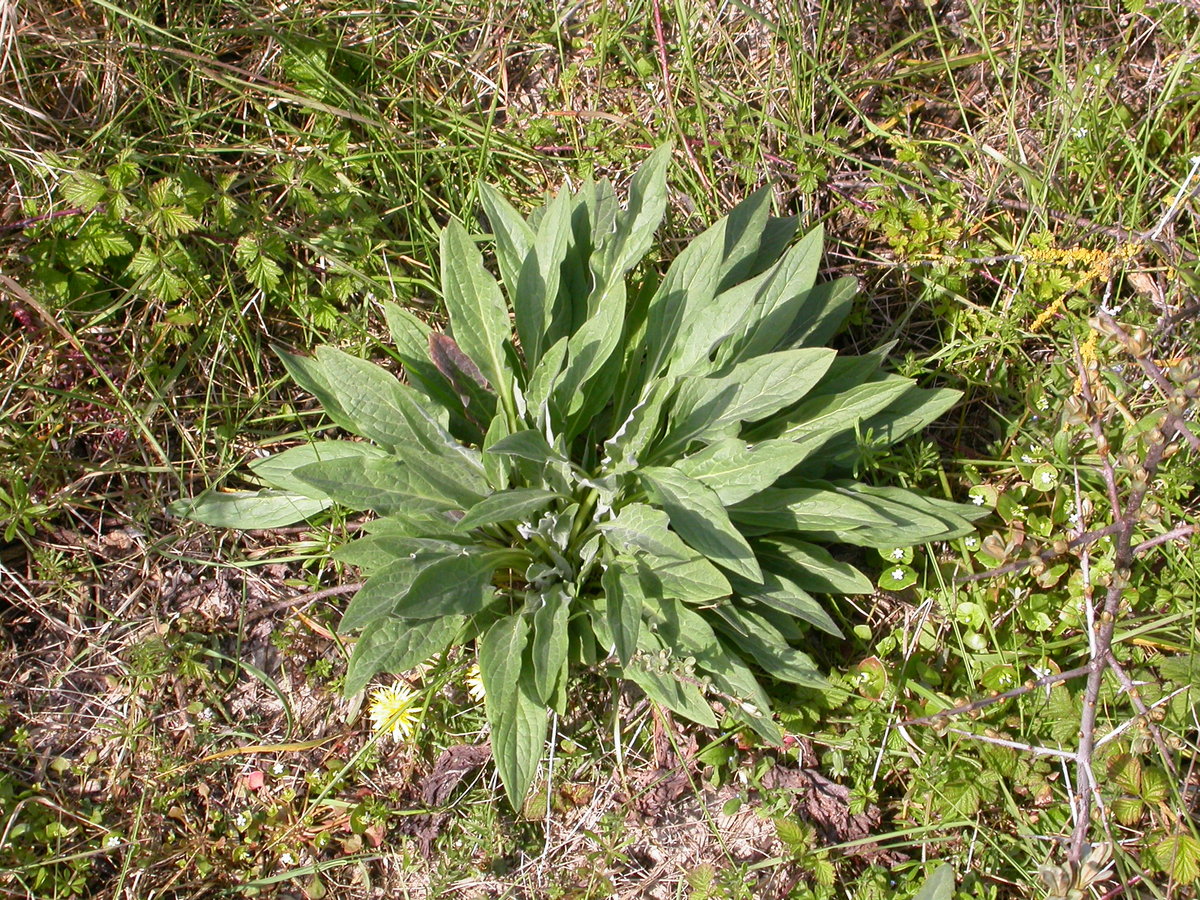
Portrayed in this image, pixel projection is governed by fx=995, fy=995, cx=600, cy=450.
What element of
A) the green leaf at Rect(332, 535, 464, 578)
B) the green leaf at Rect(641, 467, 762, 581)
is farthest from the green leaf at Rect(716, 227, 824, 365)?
the green leaf at Rect(332, 535, 464, 578)

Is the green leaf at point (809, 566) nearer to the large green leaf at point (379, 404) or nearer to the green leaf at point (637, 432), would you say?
the green leaf at point (637, 432)

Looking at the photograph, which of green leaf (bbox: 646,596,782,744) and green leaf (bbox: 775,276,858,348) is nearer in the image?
green leaf (bbox: 646,596,782,744)

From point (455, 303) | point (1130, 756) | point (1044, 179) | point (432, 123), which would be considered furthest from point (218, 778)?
point (1044, 179)

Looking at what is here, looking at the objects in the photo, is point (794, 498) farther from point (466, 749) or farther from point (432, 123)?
point (432, 123)

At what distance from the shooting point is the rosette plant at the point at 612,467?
266cm

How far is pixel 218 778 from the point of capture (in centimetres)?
329

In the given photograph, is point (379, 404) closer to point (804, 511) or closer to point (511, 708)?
point (511, 708)

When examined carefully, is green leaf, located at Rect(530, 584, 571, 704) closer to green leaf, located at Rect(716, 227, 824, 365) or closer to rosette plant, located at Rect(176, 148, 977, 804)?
rosette plant, located at Rect(176, 148, 977, 804)

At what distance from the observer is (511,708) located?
2793 millimetres

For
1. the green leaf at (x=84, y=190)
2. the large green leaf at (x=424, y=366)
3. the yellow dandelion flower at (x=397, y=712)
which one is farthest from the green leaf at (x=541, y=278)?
the green leaf at (x=84, y=190)

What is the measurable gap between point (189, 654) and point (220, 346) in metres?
1.08

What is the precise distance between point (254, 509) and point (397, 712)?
828mm

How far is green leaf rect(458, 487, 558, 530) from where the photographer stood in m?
2.55

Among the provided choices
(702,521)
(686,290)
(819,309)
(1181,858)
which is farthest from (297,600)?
(1181,858)
